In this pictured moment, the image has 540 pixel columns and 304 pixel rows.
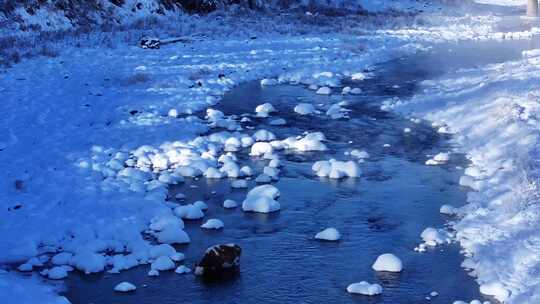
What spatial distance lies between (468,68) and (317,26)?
12.9 meters

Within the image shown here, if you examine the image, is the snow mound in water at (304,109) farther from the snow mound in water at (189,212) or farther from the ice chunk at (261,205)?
the snow mound in water at (189,212)

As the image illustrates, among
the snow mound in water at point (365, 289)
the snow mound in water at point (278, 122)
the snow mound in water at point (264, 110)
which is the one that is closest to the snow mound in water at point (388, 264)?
the snow mound in water at point (365, 289)

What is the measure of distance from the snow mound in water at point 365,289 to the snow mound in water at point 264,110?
9.43 meters

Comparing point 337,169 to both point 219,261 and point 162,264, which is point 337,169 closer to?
point 219,261

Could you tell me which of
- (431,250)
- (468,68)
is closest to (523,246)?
(431,250)

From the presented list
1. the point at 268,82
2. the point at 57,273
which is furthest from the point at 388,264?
the point at 268,82

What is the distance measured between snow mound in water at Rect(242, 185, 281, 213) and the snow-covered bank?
8.73 ft

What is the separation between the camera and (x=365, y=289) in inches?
334

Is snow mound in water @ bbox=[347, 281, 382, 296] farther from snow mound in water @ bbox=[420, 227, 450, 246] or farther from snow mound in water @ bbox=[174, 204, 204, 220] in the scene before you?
snow mound in water @ bbox=[174, 204, 204, 220]

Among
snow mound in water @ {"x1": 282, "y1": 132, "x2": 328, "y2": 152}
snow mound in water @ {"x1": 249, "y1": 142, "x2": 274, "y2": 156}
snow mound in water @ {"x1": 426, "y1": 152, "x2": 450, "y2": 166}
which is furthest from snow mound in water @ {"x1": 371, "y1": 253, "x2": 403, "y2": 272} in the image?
snow mound in water @ {"x1": 282, "y1": 132, "x2": 328, "y2": 152}

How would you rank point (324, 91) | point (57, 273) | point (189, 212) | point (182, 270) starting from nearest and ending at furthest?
point (57, 273), point (182, 270), point (189, 212), point (324, 91)

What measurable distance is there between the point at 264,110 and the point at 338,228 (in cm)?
787

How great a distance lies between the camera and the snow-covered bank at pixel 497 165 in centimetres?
900

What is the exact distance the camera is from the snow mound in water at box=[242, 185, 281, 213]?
36.4 feet
